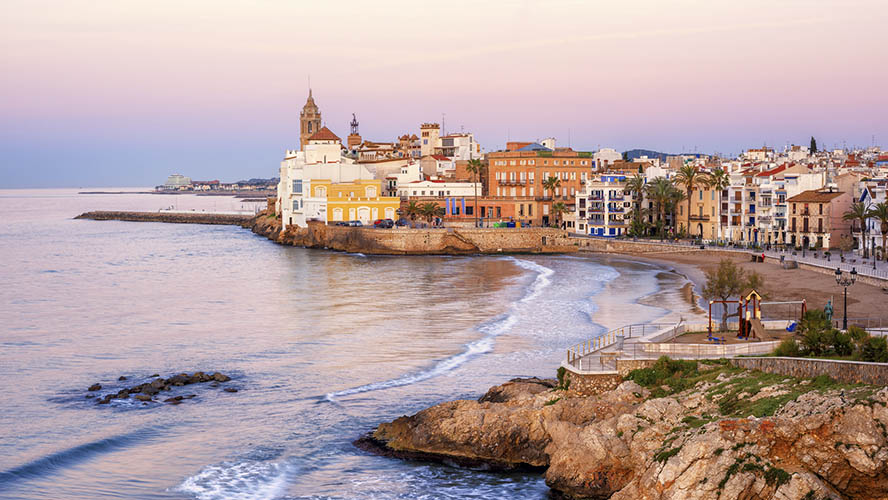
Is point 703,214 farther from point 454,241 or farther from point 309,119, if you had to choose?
point 309,119

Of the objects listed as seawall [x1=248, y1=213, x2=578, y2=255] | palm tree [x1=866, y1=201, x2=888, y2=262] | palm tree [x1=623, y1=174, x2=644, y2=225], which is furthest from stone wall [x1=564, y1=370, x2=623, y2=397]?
palm tree [x1=623, y1=174, x2=644, y2=225]

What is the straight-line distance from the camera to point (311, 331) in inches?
1654

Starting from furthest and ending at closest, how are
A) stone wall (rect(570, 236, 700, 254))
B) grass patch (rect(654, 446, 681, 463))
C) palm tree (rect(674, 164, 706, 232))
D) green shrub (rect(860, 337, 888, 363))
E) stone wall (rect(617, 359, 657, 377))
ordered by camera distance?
palm tree (rect(674, 164, 706, 232))
stone wall (rect(570, 236, 700, 254))
stone wall (rect(617, 359, 657, 377))
green shrub (rect(860, 337, 888, 363))
grass patch (rect(654, 446, 681, 463))

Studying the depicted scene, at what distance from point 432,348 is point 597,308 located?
13.5 metres

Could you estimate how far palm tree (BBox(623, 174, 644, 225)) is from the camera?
287ft

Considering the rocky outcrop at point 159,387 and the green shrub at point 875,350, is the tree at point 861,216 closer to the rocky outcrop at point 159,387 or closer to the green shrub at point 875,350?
the green shrub at point 875,350

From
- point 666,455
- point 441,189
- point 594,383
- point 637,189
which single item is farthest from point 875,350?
point 441,189

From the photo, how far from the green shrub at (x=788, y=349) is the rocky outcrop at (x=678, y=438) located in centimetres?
121

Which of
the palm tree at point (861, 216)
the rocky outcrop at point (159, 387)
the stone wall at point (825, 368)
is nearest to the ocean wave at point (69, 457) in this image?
the rocky outcrop at point (159, 387)

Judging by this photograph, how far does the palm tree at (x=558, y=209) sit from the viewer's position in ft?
315

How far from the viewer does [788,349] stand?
856 inches

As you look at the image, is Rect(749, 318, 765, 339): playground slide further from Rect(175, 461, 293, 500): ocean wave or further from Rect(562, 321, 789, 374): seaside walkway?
Rect(175, 461, 293, 500): ocean wave

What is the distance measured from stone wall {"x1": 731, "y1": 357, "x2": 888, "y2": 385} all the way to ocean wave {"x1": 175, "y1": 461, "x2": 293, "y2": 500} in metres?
11.6

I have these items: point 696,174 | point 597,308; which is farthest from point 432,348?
point 696,174
